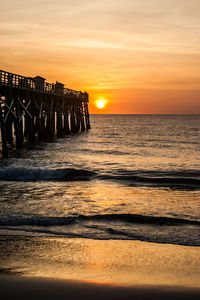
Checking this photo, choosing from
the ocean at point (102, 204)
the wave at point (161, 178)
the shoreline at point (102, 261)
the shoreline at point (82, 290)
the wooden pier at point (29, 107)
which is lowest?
the wave at point (161, 178)

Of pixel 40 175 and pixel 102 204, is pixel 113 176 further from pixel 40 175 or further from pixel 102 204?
pixel 102 204

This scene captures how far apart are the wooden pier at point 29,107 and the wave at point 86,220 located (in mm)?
11703

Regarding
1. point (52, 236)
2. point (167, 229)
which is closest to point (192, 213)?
point (167, 229)

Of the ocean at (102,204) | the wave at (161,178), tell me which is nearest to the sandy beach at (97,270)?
the ocean at (102,204)

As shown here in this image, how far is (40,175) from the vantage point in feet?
44.0

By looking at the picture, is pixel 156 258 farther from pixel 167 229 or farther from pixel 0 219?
pixel 0 219

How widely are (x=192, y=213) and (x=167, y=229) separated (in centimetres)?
151

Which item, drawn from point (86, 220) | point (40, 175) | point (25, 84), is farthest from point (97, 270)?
point (25, 84)

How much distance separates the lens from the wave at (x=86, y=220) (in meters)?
6.69

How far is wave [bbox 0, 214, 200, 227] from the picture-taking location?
669cm

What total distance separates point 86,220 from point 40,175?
6.84m

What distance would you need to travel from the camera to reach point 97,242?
550 centimetres

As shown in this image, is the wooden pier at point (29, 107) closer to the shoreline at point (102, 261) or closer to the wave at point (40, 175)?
the wave at point (40, 175)

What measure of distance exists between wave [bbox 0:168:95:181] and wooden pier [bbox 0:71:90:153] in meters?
5.11
